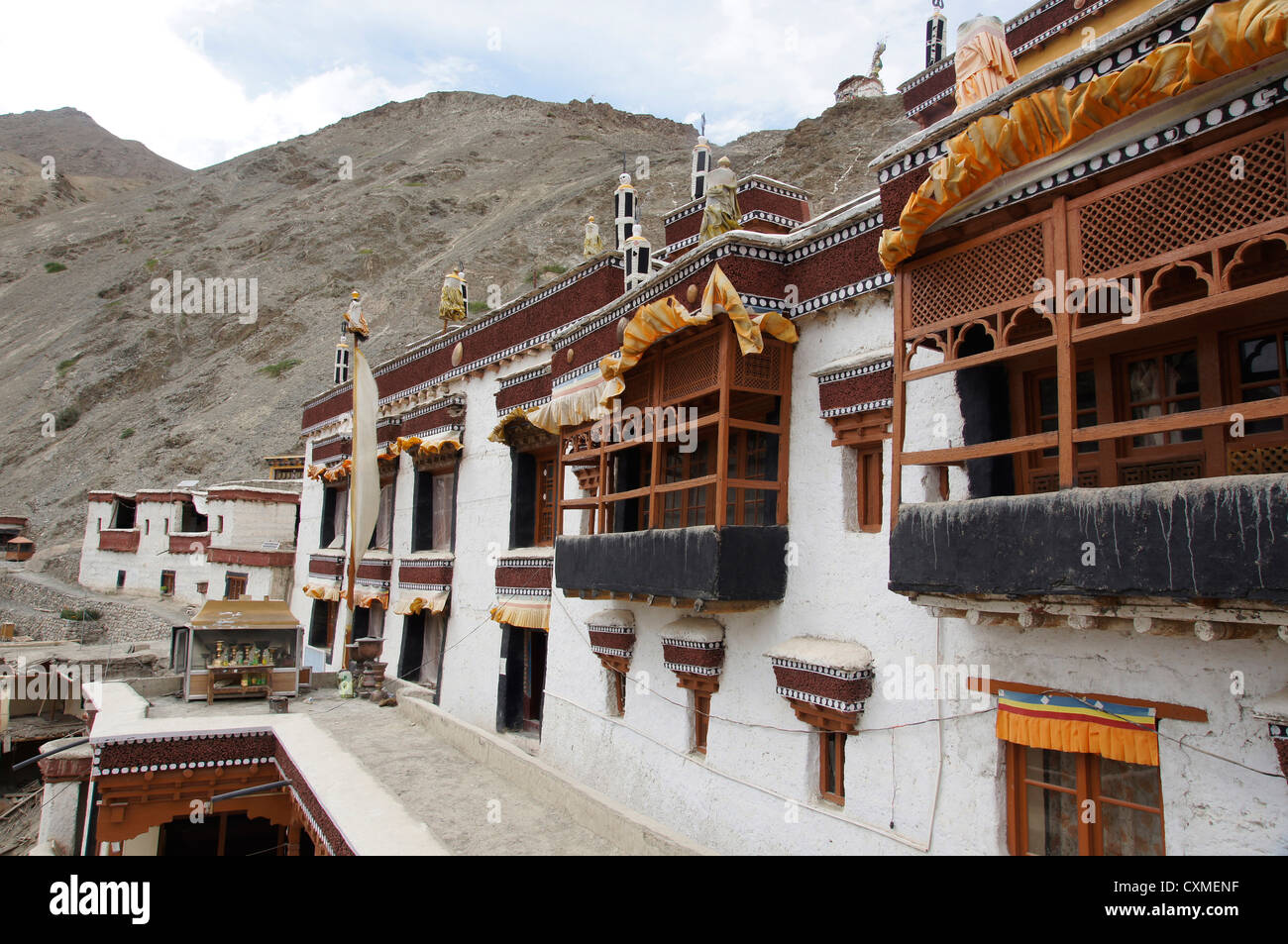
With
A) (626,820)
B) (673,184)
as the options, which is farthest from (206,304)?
(626,820)

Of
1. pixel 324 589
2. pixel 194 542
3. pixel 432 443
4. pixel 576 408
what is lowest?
pixel 324 589

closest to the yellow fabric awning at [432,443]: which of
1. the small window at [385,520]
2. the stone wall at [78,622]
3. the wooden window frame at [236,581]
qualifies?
the small window at [385,520]

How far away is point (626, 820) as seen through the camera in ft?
24.4

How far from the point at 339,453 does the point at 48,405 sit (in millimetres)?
42932

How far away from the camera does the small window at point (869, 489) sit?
6.86m

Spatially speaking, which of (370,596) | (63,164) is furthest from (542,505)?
(63,164)

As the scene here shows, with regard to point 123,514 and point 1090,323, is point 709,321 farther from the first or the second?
point 123,514

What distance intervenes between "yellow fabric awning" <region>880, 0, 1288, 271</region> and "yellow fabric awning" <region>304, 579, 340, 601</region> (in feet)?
57.4

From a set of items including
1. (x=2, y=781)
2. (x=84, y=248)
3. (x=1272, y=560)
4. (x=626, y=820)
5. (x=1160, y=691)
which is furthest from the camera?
(x=84, y=248)

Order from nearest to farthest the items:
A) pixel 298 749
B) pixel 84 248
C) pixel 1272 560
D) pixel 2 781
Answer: pixel 1272 560
pixel 298 749
pixel 2 781
pixel 84 248

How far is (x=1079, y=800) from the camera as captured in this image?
16.2ft

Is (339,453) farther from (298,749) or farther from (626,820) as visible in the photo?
(626,820)

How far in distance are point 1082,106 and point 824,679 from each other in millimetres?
4385
